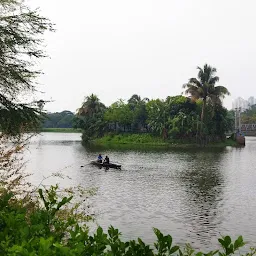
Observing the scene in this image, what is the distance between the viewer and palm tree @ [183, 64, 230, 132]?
71250mm

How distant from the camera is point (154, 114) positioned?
285ft

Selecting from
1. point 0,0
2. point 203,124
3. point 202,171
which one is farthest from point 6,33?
point 203,124

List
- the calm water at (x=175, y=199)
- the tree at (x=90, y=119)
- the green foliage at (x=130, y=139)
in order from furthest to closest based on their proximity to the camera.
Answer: the tree at (x=90, y=119)
the green foliage at (x=130, y=139)
the calm water at (x=175, y=199)

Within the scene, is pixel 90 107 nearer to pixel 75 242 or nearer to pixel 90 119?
pixel 90 119

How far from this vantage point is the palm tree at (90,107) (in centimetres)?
9428

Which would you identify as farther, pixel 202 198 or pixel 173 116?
pixel 173 116

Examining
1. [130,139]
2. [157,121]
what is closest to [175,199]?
[157,121]

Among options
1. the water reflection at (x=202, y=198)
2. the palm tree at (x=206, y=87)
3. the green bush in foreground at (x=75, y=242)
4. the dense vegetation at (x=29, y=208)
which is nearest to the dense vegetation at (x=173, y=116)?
the palm tree at (x=206, y=87)

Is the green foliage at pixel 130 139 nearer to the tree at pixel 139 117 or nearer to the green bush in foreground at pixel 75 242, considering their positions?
the tree at pixel 139 117

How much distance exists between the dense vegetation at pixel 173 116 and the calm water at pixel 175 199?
32938 mm

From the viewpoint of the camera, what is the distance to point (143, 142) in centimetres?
8281

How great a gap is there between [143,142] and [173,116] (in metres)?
8.75

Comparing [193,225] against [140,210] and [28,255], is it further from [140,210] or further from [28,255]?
[28,255]

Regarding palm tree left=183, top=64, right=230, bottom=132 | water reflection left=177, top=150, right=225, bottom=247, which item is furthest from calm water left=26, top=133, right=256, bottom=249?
palm tree left=183, top=64, right=230, bottom=132
